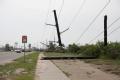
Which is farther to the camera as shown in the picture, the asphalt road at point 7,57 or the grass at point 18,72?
the asphalt road at point 7,57

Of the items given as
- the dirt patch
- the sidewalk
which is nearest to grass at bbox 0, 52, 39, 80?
the sidewalk

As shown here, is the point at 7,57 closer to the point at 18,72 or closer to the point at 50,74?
the point at 18,72

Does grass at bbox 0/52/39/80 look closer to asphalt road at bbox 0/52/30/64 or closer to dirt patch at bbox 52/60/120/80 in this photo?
dirt patch at bbox 52/60/120/80

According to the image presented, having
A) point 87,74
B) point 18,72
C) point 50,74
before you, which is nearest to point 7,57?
point 18,72

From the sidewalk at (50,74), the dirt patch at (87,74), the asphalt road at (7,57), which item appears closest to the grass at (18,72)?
the sidewalk at (50,74)

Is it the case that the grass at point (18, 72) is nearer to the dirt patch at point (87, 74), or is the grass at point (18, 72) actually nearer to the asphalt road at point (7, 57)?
the dirt patch at point (87, 74)

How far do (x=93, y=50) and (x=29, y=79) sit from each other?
1246 inches

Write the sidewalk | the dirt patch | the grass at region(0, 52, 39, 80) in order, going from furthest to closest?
the grass at region(0, 52, 39, 80) → the dirt patch → the sidewalk

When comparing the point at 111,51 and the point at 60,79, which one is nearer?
the point at 60,79

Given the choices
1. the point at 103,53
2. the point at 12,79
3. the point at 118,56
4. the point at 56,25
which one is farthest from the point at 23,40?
the point at 56,25

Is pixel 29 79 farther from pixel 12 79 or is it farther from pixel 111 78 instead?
pixel 111 78

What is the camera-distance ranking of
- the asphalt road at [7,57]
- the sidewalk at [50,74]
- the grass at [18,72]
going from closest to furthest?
1. the sidewalk at [50,74]
2. the grass at [18,72]
3. the asphalt road at [7,57]

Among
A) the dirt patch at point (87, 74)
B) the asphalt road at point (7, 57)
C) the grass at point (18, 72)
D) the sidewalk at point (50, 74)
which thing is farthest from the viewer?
the asphalt road at point (7, 57)

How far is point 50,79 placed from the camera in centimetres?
1545
